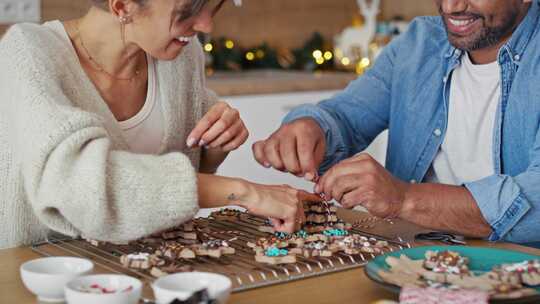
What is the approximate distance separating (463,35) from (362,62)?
203cm

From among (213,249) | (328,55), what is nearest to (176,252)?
(213,249)

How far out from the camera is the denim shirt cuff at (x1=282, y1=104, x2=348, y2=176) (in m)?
2.06

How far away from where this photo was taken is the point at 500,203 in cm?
165

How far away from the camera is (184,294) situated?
3.43 feet

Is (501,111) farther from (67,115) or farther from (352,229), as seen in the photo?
(67,115)

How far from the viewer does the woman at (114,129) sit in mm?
1336

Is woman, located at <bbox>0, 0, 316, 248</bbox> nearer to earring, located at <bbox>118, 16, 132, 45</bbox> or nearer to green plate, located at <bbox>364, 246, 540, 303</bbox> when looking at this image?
earring, located at <bbox>118, 16, 132, 45</bbox>

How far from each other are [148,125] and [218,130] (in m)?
0.19

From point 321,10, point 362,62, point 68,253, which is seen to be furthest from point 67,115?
point 321,10

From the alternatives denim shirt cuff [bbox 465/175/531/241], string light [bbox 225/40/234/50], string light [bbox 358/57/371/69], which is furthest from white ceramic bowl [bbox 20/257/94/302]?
string light [bbox 358/57/371/69]

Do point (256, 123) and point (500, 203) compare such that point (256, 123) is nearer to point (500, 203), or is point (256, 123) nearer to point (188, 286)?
point (500, 203)

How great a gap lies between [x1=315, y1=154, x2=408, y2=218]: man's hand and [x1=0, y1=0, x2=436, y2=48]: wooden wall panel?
2.39 metres

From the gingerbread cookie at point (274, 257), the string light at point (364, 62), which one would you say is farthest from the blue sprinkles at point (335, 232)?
the string light at point (364, 62)

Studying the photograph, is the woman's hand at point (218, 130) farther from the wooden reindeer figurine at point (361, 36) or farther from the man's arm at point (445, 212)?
the wooden reindeer figurine at point (361, 36)
